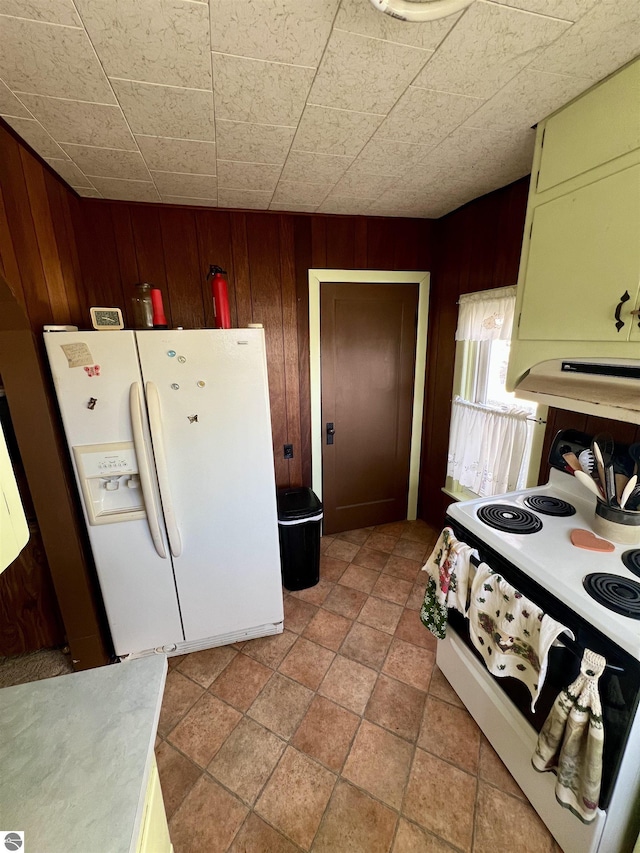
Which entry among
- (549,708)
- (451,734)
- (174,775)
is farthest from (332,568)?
(549,708)

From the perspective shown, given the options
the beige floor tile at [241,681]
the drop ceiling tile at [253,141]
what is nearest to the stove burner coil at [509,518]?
the beige floor tile at [241,681]

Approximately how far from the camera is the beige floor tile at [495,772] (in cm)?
137

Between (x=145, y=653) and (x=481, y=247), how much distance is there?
126 inches

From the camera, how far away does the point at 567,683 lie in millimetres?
1041

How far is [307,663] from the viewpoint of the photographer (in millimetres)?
1932

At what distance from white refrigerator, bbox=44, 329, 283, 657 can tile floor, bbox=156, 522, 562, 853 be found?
310mm

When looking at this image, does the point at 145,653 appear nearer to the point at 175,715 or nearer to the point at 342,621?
the point at 175,715

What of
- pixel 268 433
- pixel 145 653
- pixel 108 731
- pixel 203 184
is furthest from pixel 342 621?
pixel 203 184

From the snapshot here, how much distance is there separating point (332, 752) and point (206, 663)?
0.83 metres

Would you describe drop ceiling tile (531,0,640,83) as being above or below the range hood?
above

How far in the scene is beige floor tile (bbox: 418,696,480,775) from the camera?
58.4 inches

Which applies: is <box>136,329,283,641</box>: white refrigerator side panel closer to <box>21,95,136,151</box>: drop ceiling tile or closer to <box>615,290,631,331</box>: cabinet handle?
<box>21,95,136,151</box>: drop ceiling tile

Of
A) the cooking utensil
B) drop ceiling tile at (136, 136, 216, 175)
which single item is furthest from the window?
drop ceiling tile at (136, 136, 216, 175)

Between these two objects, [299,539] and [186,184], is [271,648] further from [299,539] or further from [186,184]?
[186,184]
